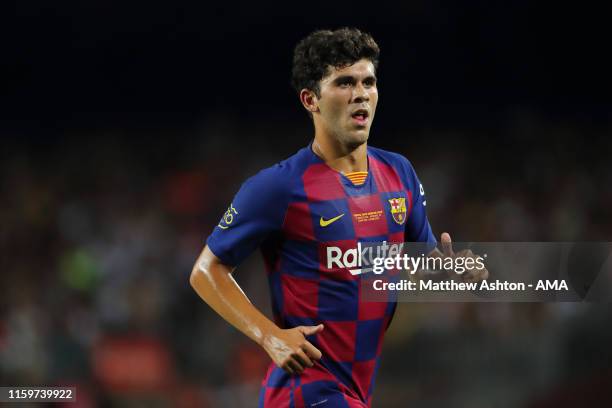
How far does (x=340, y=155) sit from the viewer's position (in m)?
3.65

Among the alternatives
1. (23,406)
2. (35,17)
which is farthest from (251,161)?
(23,406)

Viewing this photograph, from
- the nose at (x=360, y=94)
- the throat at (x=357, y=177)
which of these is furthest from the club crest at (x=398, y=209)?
the nose at (x=360, y=94)

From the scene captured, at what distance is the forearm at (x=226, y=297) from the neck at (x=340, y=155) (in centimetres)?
60

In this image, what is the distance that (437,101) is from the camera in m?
10.6

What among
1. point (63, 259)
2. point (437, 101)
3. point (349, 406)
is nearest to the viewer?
point (349, 406)

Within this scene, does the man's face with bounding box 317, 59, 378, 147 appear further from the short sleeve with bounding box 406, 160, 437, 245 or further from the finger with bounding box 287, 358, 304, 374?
the finger with bounding box 287, 358, 304, 374

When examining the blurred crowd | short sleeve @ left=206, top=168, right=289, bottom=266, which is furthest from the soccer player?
the blurred crowd

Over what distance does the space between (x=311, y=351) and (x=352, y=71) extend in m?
1.09

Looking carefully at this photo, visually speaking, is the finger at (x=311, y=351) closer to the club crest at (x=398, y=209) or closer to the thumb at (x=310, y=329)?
the thumb at (x=310, y=329)

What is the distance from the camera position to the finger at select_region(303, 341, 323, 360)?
10.6 ft

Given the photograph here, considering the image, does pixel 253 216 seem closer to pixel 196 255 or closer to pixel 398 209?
pixel 398 209

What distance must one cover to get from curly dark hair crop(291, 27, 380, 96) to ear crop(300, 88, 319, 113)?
0.02 meters

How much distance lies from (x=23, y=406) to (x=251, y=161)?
12.9ft

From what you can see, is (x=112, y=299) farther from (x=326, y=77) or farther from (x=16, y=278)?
(x=326, y=77)
